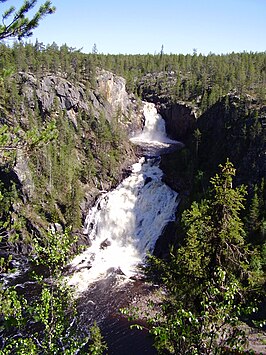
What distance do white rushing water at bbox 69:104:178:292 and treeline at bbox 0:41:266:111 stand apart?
2297 centimetres

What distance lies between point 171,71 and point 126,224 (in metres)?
66.2

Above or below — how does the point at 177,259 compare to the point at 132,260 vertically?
above

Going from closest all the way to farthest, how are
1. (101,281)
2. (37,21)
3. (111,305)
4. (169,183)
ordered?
(37,21), (111,305), (101,281), (169,183)

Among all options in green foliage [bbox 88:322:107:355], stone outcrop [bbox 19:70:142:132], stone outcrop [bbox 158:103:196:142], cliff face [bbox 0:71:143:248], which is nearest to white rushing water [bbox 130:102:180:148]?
stone outcrop [bbox 158:103:196:142]

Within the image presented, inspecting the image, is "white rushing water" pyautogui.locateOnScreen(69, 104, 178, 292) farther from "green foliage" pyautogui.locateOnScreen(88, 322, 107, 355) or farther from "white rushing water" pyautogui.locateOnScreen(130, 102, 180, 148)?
"white rushing water" pyautogui.locateOnScreen(130, 102, 180, 148)

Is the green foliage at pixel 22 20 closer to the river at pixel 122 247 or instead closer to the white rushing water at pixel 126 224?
the river at pixel 122 247

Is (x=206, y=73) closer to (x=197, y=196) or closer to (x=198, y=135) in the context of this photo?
(x=198, y=135)

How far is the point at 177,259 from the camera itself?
13.2 m

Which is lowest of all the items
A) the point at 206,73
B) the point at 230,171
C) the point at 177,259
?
the point at 177,259

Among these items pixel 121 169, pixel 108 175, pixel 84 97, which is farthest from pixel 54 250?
pixel 84 97

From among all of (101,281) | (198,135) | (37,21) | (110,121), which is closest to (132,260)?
(101,281)

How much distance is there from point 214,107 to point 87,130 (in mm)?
23280

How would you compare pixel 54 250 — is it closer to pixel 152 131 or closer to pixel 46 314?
pixel 46 314

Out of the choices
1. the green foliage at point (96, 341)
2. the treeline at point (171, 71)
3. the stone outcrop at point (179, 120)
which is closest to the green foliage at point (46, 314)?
the green foliage at point (96, 341)
